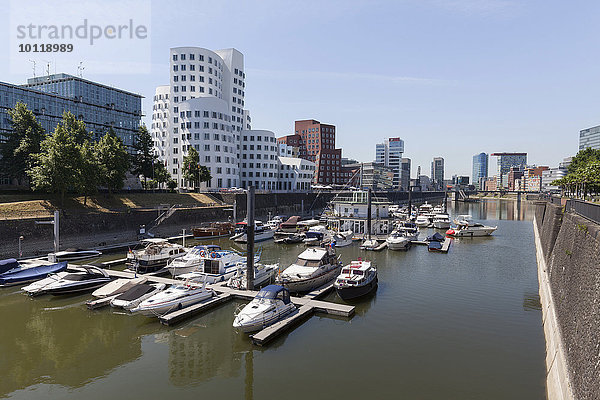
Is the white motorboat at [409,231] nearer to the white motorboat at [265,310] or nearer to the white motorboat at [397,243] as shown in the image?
the white motorboat at [397,243]

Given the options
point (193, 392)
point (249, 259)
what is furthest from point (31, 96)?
point (193, 392)

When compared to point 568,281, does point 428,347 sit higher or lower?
lower

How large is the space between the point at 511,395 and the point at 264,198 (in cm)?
8251

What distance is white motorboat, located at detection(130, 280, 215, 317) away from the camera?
81.5ft

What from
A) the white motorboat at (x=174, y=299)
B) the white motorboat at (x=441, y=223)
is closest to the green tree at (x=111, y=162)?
the white motorboat at (x=174, y=299)

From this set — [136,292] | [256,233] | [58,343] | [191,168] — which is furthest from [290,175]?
[58,343]

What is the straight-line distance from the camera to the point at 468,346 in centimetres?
2194

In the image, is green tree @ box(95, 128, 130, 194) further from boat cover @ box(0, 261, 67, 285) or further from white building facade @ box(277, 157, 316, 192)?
white building facade @ box(277, 157, 316, 192)

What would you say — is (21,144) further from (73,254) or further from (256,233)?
(256,233)

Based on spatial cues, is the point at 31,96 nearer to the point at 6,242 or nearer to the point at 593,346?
the point at 6,242

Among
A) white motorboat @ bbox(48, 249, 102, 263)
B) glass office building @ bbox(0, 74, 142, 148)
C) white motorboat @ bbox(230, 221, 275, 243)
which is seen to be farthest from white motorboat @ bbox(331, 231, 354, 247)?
glass office building @ bbox(0, 74, 142, 148)

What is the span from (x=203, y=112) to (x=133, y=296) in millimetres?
84329

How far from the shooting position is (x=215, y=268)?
1345 inches

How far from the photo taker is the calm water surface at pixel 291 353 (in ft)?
56.3
